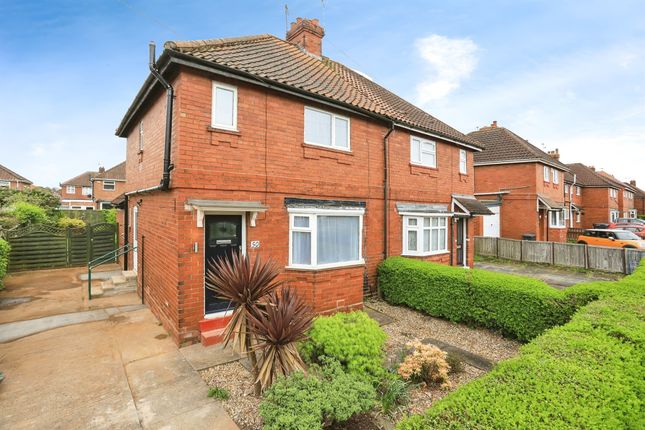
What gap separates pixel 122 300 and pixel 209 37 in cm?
784

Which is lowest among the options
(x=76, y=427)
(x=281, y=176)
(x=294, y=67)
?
(x=76, y=427)

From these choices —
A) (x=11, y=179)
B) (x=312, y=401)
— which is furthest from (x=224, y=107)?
(x=11, y=179)

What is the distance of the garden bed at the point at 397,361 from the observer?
3.62 meters

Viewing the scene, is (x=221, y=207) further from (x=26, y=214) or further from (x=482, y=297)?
(x=26, y=214)

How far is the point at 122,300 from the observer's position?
8.40 meters

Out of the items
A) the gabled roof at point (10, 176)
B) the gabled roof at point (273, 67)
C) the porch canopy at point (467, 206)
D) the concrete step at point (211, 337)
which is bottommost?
the concrete step at point (211, 337)

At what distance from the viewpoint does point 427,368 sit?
448 centimetres

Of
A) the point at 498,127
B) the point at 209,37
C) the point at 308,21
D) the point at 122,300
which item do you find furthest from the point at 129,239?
the point at 498,127

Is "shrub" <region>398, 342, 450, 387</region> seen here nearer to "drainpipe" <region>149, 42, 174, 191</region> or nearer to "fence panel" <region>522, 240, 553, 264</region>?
"drainpipe" <region>149, 42, 174, 191</region>

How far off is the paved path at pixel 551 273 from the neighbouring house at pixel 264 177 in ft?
20.2

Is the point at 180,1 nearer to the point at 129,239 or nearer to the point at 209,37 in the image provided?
the point at 209,37

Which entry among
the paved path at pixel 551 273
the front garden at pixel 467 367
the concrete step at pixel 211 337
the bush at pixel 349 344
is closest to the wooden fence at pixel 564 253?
the paved path at pixel 551 273

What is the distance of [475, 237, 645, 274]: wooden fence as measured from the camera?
1338 centimetres

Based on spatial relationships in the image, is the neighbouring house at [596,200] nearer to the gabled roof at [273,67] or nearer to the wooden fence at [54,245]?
the gabled roof at [273,67]
